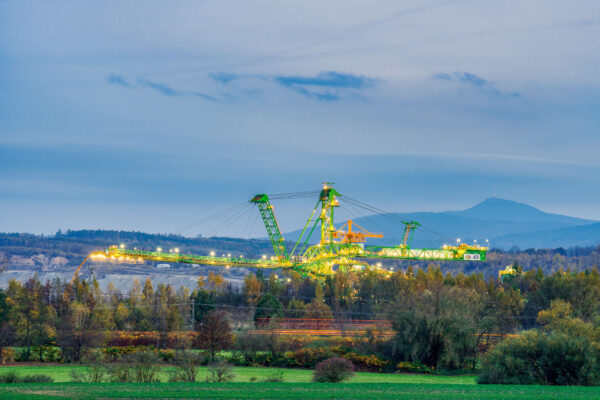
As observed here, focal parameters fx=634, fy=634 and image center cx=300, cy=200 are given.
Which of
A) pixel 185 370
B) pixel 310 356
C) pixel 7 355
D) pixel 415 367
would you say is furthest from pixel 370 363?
pixel 7 355

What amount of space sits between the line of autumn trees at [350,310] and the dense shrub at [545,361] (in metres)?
13.4

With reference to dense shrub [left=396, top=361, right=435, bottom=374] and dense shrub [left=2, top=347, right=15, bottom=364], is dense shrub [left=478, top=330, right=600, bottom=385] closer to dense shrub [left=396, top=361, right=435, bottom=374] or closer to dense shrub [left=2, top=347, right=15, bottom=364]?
dense shrub [left=396, top=361, right=435, bottom=374]

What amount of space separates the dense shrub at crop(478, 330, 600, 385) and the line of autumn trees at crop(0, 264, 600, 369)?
1342cm

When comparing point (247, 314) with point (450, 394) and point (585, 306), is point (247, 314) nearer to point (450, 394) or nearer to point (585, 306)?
point (585, 306)

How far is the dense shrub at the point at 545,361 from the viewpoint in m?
34.5

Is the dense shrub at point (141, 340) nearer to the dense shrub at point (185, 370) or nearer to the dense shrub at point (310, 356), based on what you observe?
the dense shrub at point (310, 356)

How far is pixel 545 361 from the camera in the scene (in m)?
35.5

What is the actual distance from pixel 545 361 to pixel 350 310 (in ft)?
187

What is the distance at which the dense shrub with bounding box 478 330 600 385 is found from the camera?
113 feet

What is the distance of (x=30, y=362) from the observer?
56438 millimetres

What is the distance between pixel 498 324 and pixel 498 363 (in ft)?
86.4

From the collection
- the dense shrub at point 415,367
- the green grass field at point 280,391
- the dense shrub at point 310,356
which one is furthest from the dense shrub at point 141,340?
the green grass field at point 280,391

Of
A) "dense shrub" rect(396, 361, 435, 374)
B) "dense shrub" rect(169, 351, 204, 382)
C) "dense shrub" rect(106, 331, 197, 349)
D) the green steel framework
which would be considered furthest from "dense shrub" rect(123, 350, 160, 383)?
the green steel framework

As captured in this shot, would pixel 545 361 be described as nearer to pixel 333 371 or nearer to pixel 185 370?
pixel 333 371
